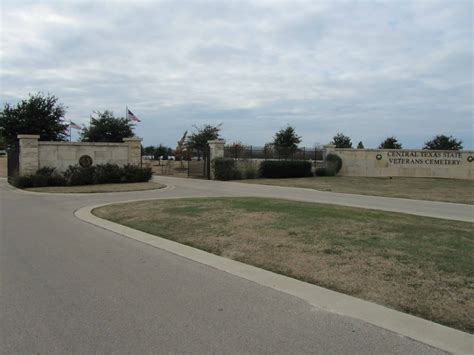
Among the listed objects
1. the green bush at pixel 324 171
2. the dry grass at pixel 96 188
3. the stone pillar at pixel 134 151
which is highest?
the stone pillar at pixel 134 151

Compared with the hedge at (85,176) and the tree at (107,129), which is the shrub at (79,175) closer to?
the hedge at (85,176)

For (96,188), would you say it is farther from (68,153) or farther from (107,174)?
(68,153)

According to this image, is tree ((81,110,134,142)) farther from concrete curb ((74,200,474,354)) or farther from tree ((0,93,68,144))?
concrete curb ((74,200,474,354))

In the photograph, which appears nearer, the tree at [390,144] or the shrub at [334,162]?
the shrub at [334,162]

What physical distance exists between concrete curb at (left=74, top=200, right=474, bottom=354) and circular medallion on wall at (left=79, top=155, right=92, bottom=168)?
18.2 meters

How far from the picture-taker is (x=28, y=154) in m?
23.6

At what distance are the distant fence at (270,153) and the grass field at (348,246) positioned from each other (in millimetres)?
17070

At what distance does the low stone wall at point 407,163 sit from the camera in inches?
1323

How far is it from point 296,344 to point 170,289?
218 centimetres

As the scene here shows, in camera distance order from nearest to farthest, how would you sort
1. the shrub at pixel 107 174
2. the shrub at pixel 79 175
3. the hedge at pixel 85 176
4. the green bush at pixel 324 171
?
1. the hedge at pixel 85 176
2. the shrub at pixel 79 175
3. the shrub at pixel 107 174
4. the green bush at pixel 324 171

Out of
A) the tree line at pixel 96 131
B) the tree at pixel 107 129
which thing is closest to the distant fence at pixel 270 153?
the tree line at pixel 96 131

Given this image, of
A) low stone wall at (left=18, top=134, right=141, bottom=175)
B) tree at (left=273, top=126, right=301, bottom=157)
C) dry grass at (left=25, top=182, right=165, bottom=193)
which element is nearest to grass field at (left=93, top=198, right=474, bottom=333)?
dry grass at (left=25, top=182, right=165, bottom=193)

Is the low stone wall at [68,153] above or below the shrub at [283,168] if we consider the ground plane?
above

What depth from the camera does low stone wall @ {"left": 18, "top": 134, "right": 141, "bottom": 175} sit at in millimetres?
23609
